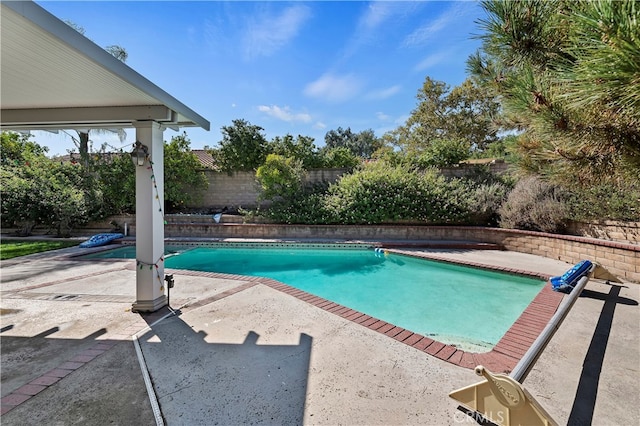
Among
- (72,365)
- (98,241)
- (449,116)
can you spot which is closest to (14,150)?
(98,241)

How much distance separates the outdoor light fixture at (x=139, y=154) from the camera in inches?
166

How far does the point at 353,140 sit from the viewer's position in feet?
193

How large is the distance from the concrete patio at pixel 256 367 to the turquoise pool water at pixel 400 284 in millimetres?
1502

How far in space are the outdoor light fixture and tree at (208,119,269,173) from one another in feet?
42.5

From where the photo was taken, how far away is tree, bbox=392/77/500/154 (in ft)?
71.6

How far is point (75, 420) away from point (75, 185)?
16567 millimetres

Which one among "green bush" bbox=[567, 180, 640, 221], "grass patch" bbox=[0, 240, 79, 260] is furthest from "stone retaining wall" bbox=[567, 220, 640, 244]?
"grass patch" bbox=[0, 240, 79, 260]

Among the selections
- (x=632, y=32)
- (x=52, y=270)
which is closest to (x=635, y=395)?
(x=632, y=32)

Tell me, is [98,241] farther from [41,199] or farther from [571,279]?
[571,279]

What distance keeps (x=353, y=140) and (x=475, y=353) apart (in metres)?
58.0

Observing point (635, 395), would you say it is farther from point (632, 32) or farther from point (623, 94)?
point (632, 32)

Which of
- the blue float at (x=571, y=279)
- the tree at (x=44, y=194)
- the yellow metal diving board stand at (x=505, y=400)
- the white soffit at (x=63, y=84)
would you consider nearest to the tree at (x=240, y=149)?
the tree at (x=44, y=194)

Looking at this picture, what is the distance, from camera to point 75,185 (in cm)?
1459

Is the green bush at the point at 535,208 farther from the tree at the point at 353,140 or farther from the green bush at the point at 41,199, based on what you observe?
the tree at the point at 353,140
